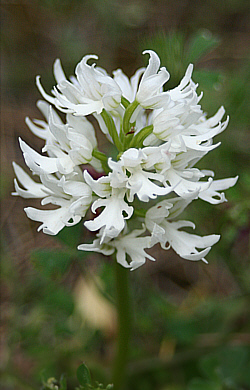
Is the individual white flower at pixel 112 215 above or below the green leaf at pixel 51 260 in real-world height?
above

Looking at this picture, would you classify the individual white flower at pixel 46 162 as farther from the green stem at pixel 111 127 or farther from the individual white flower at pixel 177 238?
the individual white flower at pixel 177 238

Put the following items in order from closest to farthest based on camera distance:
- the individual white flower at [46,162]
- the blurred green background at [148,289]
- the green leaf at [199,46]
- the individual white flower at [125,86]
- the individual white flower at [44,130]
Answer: the individual white flower at [46,162] < the individual white flower at [44,130] < the individual white flower at [125,86] < the green leaf at [199,46] < the blurred green background at [148,289]

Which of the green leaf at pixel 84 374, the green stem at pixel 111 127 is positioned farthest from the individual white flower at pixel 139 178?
the green leaf at pixel 84 374

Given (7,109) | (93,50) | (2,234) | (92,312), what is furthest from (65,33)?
(92,312)

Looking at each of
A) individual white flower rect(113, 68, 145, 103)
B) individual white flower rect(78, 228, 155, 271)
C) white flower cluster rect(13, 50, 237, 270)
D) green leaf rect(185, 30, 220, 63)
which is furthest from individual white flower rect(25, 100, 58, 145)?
green leaf rect(185, 30, 220, 63)

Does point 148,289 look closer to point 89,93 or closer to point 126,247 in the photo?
point 126,247

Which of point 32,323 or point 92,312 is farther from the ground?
point 32,323

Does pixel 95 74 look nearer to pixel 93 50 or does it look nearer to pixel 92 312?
pixel 92 312

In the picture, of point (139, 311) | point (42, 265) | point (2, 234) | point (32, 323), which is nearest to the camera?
point (42, 265)
